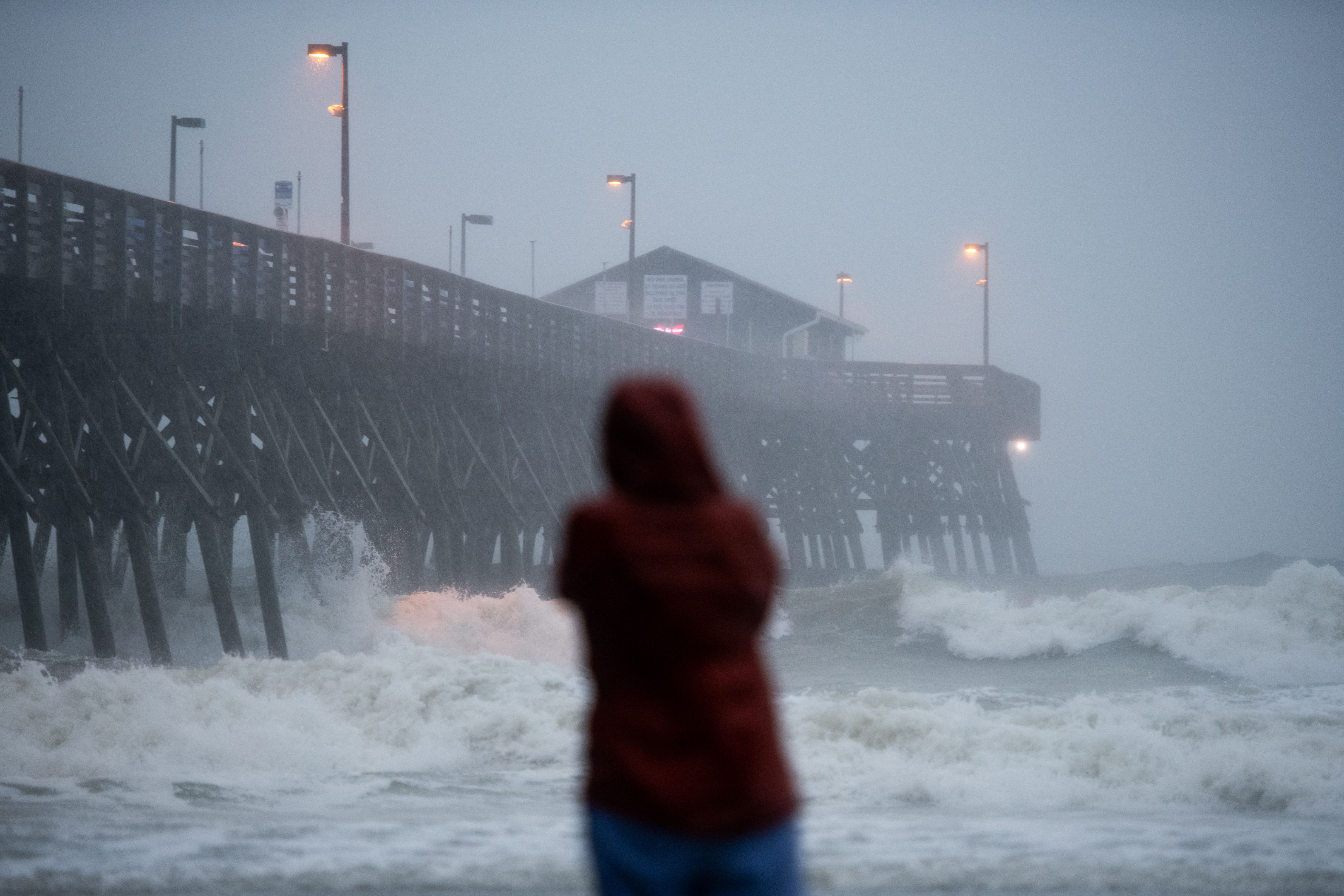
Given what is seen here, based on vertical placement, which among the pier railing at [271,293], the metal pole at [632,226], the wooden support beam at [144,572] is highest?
the metal pole at [632,226]

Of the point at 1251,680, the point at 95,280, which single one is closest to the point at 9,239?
the point at 95,280

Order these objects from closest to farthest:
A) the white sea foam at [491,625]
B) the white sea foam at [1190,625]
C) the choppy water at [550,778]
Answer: the choppy water at [550,778]
the white sea foam at [1190,625]
the white sea foam at [491,625]

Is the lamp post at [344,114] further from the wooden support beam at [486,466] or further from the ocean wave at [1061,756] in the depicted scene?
the ocean wave at [1061,756]

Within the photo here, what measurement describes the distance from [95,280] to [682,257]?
30.8 metres

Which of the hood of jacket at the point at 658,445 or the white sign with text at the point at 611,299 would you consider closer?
the hood of jacket at the point at 658,445

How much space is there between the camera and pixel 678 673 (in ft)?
7.64

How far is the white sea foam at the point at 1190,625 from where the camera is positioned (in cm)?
1736

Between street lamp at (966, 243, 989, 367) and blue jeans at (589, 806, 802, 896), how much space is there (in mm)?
35333

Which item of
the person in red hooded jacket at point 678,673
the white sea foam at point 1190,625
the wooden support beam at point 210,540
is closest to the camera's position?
the person in red hooded jacket at point 678,673

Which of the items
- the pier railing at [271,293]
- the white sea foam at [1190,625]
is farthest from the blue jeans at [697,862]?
the white sea foam at [1190,625]

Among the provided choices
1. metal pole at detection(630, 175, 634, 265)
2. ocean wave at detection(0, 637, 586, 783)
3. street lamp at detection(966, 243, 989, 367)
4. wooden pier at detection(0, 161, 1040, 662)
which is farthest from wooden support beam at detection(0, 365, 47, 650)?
street lamp at detection(966, 243, 989, 367)

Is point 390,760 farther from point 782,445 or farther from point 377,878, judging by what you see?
point 782,445

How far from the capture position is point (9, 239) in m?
14.1

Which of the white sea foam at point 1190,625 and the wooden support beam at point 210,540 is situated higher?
the wooden support beam at point 210,540
